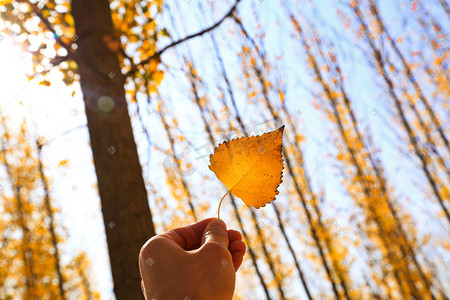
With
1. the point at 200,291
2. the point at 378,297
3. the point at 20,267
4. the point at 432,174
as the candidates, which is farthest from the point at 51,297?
the point at 200,291

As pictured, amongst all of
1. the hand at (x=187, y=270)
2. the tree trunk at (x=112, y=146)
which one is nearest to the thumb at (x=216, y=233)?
the hand at (x=187, y=270)

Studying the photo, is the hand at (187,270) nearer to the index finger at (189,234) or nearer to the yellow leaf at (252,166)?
the index finger at (189,234)

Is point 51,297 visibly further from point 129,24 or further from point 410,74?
point 410,74

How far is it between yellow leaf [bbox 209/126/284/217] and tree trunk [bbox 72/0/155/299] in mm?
838

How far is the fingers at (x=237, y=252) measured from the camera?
0.77 metres

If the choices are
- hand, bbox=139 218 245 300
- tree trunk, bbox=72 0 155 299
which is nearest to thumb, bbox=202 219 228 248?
hand, bbox=139 218 245 300

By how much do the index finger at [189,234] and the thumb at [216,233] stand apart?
0.03 m

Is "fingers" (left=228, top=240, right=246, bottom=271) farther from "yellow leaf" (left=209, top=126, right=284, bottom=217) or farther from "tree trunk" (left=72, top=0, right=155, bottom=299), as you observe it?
"tree trunk" (left=72, top=0, right=155, bottom=299)

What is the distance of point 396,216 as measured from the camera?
26.1ft

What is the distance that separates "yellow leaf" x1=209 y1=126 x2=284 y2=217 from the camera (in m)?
0.78

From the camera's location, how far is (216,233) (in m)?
0.74

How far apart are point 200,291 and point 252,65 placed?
22.1 feet

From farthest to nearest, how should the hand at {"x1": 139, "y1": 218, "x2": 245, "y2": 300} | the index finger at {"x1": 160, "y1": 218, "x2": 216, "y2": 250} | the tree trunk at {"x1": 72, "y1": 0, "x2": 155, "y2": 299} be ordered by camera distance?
1. the tree trunk at {"x1": 72, "y1": 0, "x2": 155, "y2": 299}
2. the index finger at {"x1": 160, "y1": 218, "x2": 216, "y2": 250}
3. the hand at {"x1": 139, "y1": 218, "x2": 245, "y2": 300}

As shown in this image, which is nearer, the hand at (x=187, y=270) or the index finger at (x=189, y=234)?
the hand at (x=187, y=270)
